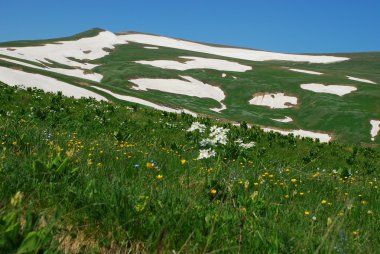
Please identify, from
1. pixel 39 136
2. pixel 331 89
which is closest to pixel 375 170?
pixel 39 136

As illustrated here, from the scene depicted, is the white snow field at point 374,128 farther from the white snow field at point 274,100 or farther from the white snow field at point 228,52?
the white snow field at point 228,52

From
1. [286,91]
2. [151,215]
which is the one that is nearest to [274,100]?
[286,91]

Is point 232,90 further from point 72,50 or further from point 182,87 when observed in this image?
point 72,50

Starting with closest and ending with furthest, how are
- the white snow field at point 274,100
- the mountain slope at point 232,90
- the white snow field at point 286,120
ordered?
the mountain slope at point 232,90, the white snow field at point 286,120, the white snow field at point 274,100

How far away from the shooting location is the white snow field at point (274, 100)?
70.5m

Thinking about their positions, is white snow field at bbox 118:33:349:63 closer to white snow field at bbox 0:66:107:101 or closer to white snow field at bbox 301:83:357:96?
white snow field at bbox 301:83:357:96

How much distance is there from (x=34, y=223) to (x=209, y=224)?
1.38 metres

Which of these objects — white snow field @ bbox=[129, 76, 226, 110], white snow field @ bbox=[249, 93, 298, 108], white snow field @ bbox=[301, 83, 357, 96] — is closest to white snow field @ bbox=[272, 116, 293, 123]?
white snow field @ bbox=[249, 93, 298, 108]

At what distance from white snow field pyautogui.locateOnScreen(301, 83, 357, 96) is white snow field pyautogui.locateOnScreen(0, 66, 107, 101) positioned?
157 feet

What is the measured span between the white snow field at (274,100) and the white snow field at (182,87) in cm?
657

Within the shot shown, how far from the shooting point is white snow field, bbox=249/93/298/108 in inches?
2776

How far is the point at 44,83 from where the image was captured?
44.2 metres

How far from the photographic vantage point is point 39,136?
21.5ft

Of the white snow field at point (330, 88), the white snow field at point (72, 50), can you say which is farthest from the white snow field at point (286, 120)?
the white snow field at point (72, 50)
